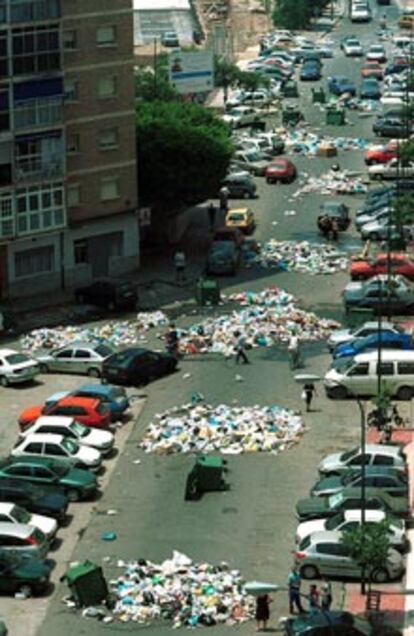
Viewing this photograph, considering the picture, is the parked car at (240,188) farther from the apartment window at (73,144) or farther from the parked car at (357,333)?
the parked car at (357,333)

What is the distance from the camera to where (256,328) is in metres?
74.1

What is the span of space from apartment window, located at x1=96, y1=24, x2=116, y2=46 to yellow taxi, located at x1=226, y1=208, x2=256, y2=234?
1116cm

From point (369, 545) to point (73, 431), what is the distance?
14.1m

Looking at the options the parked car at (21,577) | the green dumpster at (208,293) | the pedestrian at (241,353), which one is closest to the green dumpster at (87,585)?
the parked car at (21,577)

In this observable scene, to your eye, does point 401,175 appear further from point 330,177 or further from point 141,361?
point 141,361

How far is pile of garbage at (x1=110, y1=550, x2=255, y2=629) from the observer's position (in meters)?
48.8

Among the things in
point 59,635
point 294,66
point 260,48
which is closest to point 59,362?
point 59,635

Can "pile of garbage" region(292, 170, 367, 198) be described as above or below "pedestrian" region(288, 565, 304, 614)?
below

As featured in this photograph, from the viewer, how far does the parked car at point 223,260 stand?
272ft

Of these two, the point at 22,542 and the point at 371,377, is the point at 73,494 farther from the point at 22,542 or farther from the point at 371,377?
the point at 371,377

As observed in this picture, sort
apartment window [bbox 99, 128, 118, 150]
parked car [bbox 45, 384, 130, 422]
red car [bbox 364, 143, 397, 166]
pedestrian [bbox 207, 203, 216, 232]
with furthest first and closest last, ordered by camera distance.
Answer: red car [bbox 364, 143, 397, 166], pedestrian [bbox 207, 203, 216, 232], apartment window [bbox 99, 128, 118, 150], parked car [bbox 45, 384, 130, 422]

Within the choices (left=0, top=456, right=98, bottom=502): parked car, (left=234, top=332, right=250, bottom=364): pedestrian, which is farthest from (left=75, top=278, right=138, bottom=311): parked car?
(left=0, top=456, right=98, bottom=502): parked car

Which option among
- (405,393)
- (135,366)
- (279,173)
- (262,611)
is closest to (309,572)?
(262,611)

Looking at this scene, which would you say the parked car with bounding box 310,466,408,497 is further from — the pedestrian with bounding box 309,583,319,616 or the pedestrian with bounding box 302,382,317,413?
the pedestrian with bounding box 302,382,317,413
